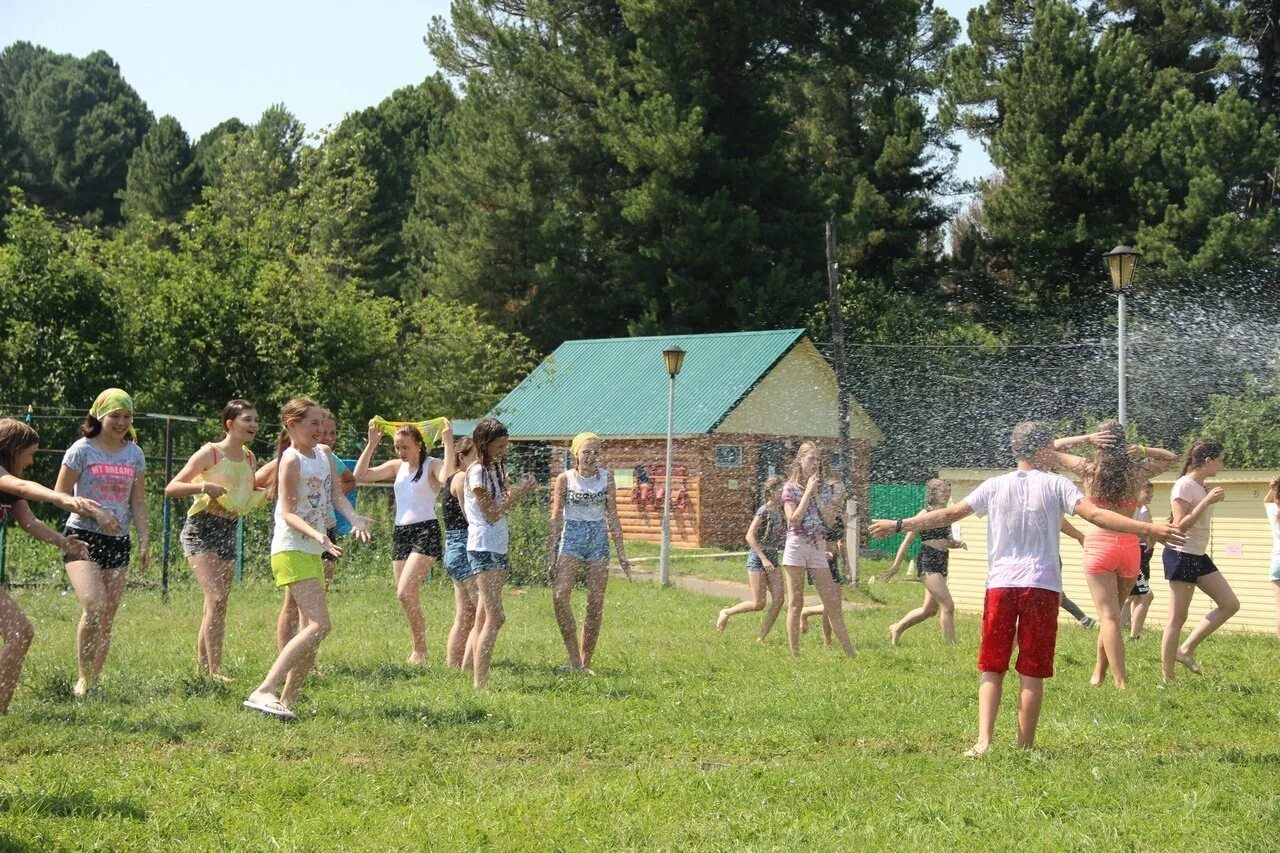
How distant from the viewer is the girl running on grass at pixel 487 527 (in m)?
8.80

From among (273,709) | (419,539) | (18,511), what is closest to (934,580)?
(419,539)

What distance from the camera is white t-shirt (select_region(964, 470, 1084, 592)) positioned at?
270 inches

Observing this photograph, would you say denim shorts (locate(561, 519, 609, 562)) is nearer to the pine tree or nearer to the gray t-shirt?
the gray t-shirt

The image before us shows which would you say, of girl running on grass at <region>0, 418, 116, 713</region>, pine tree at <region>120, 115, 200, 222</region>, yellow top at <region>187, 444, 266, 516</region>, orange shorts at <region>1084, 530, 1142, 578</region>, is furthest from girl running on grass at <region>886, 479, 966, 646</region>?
pine tree at <region>120, 115, 200, 222</region>

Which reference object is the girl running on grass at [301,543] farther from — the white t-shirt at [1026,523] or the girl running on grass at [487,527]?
the white t-shirt at [1026,523]

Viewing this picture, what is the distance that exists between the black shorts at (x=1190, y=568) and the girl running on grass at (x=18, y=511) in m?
6.90

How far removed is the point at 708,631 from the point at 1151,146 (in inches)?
1051

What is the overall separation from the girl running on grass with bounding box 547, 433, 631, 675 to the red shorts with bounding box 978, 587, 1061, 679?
10.3 feet

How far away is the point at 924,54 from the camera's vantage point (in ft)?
165

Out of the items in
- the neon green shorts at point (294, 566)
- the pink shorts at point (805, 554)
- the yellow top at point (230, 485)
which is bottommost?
the pink shorts at point (805, 554)

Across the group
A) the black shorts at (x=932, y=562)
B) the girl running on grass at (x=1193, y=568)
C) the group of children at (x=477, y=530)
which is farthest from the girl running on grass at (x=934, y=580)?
the girl running on grass at (x=1193, y=568)

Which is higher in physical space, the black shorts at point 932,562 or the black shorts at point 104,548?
the black shorts at point 104,548

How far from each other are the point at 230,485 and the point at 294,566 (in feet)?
4.49

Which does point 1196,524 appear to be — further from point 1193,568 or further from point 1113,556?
point 1113,556
